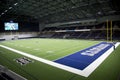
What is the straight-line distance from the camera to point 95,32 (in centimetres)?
2309

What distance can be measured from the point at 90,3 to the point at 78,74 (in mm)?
14290

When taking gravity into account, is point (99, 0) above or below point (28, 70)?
above

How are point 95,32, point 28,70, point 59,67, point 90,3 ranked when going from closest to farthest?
point 28,70 → point 59,67 → point 90,3 → point 95,32

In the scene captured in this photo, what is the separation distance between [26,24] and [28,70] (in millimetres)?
28511

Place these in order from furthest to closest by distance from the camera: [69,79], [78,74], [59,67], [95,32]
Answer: [95,32]
[59,67]
[78,74]
[69,79]

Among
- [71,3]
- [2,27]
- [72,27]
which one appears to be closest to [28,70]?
[71,3]

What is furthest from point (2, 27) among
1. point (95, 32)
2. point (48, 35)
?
point (95, 32)

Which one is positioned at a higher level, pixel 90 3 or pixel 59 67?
pixel 90 3

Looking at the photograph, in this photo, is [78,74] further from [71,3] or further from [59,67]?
[71,3]

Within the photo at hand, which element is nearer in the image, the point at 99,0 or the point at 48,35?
the point at 99,0

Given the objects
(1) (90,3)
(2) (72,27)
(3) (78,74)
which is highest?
(1) (90,3)

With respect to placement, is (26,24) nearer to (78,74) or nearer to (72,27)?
(72,27)

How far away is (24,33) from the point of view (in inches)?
1198

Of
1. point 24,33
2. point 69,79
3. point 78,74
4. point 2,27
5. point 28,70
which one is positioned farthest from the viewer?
point 24,33
